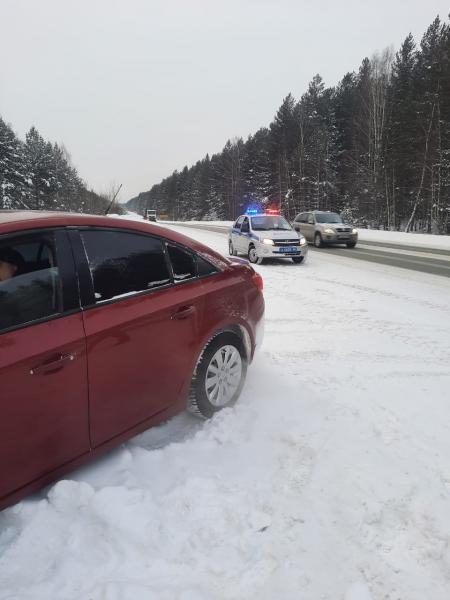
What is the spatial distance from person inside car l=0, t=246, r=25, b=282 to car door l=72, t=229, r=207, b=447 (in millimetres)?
342

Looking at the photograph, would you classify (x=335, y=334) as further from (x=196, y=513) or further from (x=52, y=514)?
(x=52, y=514)

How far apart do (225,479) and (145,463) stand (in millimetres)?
551

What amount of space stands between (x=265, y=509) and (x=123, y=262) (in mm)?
1758

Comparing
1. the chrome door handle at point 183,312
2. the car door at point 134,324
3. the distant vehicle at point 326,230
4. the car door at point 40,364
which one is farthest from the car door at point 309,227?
the car door at point 40,364

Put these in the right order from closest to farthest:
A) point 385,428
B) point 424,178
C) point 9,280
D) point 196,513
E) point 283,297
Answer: point 9,280 → point 196,513 → point 385,428 → point 283,297 → point 424,178

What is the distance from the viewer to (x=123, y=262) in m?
2.73

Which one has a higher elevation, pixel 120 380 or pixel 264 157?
pixel 264 157

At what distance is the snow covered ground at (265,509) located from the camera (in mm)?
1937

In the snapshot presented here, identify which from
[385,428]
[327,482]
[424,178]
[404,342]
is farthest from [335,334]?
[424,178]

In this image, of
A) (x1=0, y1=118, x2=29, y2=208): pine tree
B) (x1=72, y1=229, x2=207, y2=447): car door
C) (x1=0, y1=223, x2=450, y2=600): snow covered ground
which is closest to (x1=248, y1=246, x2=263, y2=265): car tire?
(x1=0, y1=223, x2=450, y2=600): snow covered ground

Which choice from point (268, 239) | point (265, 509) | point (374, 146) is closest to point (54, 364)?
point (265, 509)

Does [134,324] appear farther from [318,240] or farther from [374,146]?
[374,146]

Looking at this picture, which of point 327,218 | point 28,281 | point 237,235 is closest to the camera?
point 28,281

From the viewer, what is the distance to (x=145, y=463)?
2754mm
